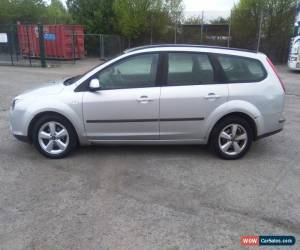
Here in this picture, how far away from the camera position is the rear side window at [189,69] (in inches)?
197

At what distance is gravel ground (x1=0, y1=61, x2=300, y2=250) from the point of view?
328 centimetres

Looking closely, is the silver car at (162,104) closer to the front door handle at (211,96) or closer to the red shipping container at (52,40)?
the front door handle at (211,96)

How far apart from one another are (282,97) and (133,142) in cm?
232

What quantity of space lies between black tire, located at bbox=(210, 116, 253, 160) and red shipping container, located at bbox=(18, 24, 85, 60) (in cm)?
1713

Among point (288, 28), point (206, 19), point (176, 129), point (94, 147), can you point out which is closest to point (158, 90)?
point (176, 129)

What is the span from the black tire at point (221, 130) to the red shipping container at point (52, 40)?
56.2 ft

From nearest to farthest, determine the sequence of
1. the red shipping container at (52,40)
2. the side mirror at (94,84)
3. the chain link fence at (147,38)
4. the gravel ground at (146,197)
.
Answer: the gravel ground at (146,197) → the side mirror at (94,84) → the chain link fence at (147,38) → the red shipping container at (52,40)

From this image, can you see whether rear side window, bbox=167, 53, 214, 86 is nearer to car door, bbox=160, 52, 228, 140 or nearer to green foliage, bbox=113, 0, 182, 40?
car door, bbox=160, 52, 228, 140

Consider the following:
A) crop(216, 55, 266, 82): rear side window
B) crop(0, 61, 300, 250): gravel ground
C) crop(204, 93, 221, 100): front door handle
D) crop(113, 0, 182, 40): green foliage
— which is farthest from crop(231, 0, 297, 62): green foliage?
crop(204, 93, 221, 100): front door handle

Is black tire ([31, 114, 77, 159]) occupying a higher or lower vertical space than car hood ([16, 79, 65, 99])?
lower

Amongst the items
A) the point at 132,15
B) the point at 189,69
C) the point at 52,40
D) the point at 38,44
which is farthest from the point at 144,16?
the point at 189,69

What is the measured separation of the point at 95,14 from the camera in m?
24.6

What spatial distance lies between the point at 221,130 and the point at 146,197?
1.70 m

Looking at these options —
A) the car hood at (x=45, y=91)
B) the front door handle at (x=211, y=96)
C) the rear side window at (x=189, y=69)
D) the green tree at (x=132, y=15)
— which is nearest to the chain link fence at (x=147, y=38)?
the green tree at (x=132, y=15)
